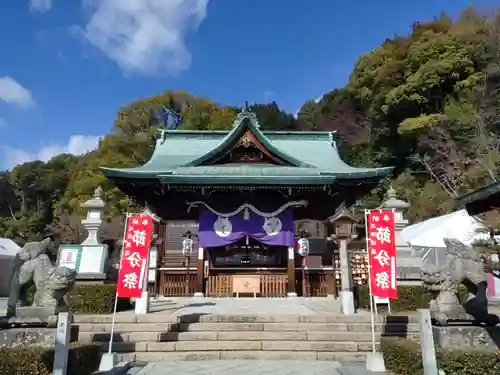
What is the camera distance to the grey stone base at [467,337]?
6.56 m

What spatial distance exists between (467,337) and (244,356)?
4.35m

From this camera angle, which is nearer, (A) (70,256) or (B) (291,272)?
(A) (70,256)

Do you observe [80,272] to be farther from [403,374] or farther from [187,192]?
[403,374]

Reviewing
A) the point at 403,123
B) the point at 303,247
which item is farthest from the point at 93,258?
the point at 403,123

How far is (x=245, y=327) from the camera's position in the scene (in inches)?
364

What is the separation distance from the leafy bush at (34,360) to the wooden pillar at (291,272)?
984 cm

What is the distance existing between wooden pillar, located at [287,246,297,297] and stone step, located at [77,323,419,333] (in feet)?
18.9

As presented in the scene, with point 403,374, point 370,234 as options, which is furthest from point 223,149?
point 403,374

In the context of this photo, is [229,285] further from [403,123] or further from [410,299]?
[403,123]

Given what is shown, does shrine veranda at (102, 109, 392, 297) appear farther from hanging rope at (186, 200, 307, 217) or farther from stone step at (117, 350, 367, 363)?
stone step at (117, 350, 367, 363)

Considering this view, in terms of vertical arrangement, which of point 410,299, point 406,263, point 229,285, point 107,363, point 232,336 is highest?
point 406,263

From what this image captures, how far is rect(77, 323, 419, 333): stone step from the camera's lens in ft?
29.6

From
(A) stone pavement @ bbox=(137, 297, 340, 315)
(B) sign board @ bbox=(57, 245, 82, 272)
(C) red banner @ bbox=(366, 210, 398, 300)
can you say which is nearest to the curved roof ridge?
(B) sign board @ bbox=(57, 245, 82, 272)

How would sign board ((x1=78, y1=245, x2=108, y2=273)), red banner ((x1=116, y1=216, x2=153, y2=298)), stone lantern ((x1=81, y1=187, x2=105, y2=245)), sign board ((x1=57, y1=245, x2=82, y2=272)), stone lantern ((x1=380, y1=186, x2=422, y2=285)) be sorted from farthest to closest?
stone lantern ((x1=81, y1=187, x2=105, y2=245))
sign board ((x1=57, y1=245, x2=82, y2=272))
sign board ((x1=78, y1=245, x2=108, y2=273))
stone lantern ((x1=380, y1=186, x2=422, y2=285))
red banner ((x1=116, y1=216, x2=153, y2=298))
